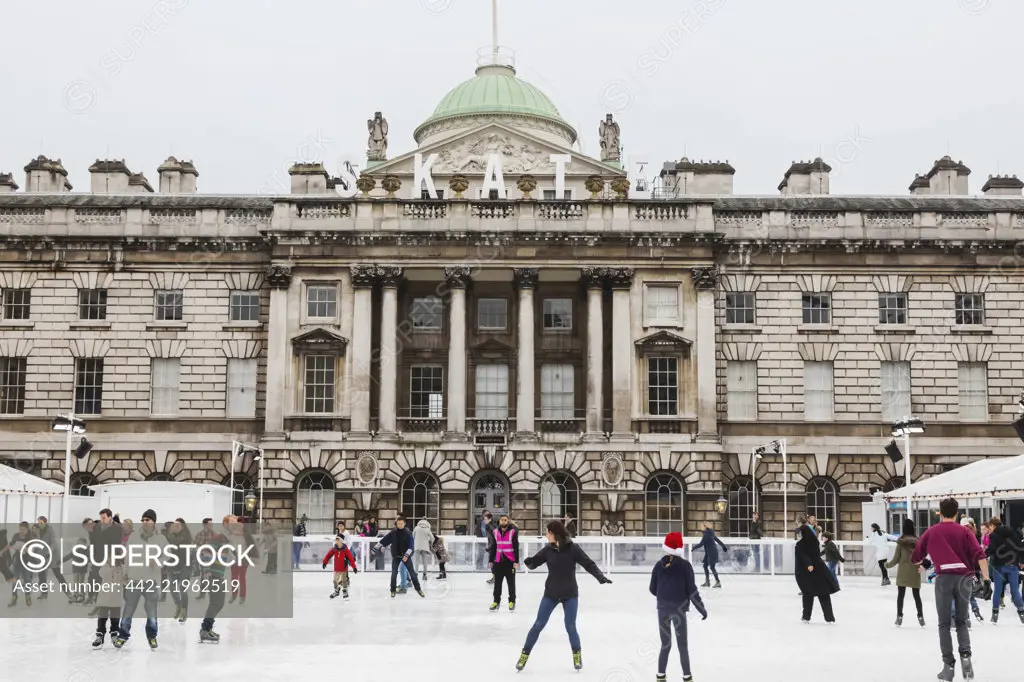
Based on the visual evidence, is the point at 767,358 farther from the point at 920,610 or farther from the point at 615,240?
the point at 920,610

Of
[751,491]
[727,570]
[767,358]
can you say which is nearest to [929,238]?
[767,358]

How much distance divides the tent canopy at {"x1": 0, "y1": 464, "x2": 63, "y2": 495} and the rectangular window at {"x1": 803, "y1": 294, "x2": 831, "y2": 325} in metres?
29.4

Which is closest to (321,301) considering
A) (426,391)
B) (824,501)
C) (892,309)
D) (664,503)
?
(426,391)

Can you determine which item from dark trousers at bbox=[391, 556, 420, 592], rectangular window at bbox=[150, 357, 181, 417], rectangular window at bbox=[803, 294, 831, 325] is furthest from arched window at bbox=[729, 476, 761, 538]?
dark trousers at bbox=[391, 556, 420, 592]

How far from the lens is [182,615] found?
19.9 metres

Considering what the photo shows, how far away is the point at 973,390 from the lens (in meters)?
49.9

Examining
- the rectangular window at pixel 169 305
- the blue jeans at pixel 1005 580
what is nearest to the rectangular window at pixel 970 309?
the blue jeans at pixel 1005 580

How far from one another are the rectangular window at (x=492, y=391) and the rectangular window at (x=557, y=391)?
1.54 m

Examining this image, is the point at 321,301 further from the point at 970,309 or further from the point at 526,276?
the point at 970,309

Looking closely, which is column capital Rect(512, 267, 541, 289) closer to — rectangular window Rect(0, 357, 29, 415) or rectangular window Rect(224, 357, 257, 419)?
rectangular window Rect(224, 357, 257, 419)

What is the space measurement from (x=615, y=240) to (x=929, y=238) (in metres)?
12.8

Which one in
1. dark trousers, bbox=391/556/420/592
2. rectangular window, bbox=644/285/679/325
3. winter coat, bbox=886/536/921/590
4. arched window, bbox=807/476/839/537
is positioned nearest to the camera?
winter coat, bbox=886/536/921/590

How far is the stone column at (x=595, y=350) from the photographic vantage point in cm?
4831

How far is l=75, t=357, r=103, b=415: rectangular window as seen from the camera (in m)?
50.1
